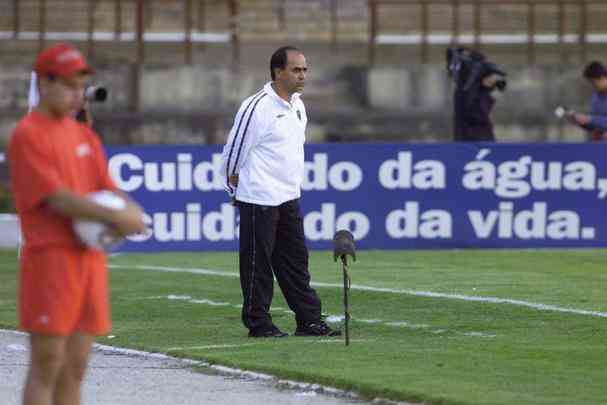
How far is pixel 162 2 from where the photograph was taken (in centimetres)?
3459

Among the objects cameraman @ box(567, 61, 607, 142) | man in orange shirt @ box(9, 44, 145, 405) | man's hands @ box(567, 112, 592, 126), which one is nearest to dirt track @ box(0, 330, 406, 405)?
man in orange shirt @ box(9, 44, 145, 405)

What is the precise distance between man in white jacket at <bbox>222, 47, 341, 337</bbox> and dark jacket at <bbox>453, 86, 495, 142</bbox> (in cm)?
973

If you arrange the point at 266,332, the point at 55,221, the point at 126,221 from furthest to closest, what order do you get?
the point at 266,332 → the point at 55,221 → the point at 126,221

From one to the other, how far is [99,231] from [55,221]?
0.73ft

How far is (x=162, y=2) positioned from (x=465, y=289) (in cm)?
1986

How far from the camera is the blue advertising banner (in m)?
20.7

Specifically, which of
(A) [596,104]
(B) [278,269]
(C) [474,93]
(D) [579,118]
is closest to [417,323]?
(B) [278,269]

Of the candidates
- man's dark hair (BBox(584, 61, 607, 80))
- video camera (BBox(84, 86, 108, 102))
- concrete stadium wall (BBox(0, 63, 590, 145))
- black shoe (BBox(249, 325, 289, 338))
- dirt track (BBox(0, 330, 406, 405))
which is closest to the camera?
dirt track (BBox(0, 330, 406, 405))

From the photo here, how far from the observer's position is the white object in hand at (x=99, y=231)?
283 inches

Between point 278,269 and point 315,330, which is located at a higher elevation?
point 278,269

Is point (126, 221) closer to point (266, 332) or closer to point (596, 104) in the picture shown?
point (266, 332)

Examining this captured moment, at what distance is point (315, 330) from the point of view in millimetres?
12531

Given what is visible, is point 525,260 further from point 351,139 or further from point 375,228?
point 351,139

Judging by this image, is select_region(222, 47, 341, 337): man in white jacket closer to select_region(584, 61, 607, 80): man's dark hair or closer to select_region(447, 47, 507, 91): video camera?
select_region(584, 61, 607, 80): man's dark hair
